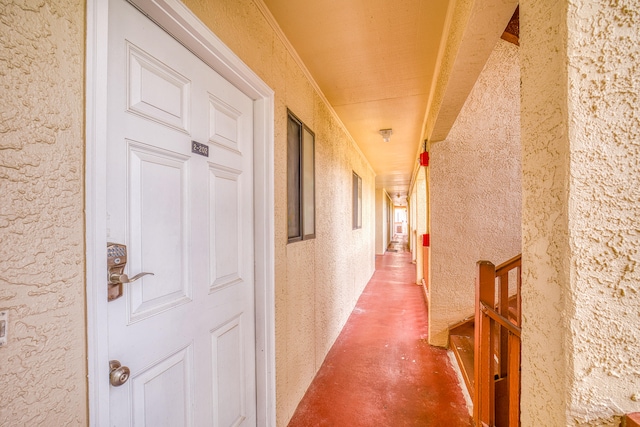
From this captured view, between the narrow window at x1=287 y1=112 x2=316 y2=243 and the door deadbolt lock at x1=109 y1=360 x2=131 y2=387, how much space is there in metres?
1.09

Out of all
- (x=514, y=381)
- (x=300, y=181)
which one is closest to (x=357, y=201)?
(x=300, y=181)

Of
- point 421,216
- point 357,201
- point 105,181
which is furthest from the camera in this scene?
point 421,216

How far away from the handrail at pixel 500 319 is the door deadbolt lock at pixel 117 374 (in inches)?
54.7

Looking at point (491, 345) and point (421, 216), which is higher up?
point (421, 216)

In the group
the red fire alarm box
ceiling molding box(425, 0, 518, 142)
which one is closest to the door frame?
ceiling molding box(425, 0, 518, 142)

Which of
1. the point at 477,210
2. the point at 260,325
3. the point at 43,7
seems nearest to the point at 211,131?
the point at 43,7

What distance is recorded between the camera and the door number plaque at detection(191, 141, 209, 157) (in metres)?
1.06

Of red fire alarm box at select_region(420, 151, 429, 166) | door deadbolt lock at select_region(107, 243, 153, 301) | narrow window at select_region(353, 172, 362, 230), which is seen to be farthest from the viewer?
narrow window at select_region(353, 172, 362, 230)

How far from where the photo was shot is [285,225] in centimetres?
167

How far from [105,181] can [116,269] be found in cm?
27

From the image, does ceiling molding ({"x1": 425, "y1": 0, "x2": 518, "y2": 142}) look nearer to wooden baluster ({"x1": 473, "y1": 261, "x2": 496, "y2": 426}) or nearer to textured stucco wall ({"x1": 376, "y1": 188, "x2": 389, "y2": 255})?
wooden baluster ({"x1": 473, "y1": 261, "x2": 496, "y2": 426})

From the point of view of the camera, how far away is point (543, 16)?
0.58m

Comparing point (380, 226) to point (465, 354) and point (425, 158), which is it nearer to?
point (425, 158)

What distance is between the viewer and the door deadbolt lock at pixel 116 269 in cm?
75
